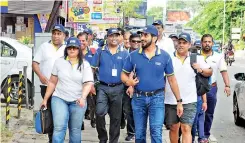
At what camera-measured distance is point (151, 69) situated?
21.0ft

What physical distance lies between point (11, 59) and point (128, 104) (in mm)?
5166

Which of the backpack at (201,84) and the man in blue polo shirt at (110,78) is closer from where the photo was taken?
the backpack at (201,84)

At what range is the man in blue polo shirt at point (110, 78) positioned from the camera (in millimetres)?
A: 7465

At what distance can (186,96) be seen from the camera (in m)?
6.82

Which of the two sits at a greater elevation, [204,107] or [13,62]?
[13,62]

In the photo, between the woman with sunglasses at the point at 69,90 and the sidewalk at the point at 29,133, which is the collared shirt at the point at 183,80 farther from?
the sidewalk at the point at 29,133

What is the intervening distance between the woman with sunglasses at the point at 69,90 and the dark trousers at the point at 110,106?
3.31 ft

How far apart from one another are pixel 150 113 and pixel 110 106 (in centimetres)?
124

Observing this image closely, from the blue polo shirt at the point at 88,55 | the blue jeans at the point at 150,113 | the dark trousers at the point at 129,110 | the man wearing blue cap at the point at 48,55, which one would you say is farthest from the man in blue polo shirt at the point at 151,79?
the blue polo shirt at the point at 88,55

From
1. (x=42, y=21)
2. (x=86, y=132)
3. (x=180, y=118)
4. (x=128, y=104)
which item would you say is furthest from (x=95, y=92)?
(x=42, y=21)

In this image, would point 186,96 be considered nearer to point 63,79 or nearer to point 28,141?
point 63,79

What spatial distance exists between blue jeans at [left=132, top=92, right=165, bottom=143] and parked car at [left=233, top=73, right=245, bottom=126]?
3.92m

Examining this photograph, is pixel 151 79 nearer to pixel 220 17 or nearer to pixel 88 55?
pixel 88 55

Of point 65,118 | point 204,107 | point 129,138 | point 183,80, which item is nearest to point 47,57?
point 65,118
